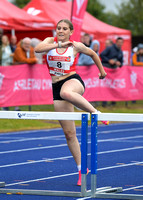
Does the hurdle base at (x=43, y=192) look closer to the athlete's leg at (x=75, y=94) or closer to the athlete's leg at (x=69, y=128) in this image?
the athlete's leg at (x=69, y=128)

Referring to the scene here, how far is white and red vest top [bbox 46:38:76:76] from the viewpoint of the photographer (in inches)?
265

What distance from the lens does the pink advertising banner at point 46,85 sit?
48.2 ft

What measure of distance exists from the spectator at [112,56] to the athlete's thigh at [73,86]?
37.4 ft

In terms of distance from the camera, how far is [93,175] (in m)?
5.97

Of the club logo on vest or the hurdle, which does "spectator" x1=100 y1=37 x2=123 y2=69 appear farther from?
the hurdle

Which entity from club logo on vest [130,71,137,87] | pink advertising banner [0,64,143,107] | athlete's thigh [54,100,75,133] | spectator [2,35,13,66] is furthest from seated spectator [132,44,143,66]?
athlete's thigh [54,100,75,133]

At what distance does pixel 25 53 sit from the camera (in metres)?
15.9

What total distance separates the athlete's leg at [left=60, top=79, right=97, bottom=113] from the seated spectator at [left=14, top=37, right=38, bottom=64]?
8833mm

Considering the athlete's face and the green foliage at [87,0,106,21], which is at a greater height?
the green foliage at [87,0,106,21]

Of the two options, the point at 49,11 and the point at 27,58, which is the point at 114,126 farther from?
the point at 49,11

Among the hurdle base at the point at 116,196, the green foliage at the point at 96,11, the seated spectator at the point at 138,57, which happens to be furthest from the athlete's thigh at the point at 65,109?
the green foliage at the point at 96,11

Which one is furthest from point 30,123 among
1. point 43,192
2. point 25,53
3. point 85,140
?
point 85,140

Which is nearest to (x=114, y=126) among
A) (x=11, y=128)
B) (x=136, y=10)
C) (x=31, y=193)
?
(x=11, y=128)

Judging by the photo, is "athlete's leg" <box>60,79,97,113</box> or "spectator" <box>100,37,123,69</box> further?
"spectator" <box>100,37,123,69</box>
